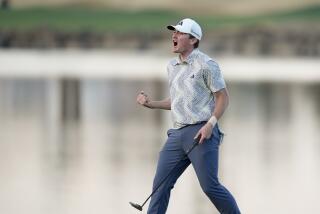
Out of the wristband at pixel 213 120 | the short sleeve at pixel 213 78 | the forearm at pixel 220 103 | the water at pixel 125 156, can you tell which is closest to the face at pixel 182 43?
the short sleeve at pixel 213 78

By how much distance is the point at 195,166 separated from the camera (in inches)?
356

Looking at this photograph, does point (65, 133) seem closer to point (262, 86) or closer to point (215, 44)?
point (262, 86)

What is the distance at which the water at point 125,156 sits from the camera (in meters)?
11.5

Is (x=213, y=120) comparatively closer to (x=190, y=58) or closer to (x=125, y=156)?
(x=190, y=58)

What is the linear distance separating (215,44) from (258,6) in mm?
4740

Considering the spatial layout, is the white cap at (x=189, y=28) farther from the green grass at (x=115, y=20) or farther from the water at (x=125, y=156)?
A: the green grass at (x=115, y=20)

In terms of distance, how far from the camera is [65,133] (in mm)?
18406

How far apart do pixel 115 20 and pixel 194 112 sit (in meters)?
54.2

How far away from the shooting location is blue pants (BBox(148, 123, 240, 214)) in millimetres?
9016

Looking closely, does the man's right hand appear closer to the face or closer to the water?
the face

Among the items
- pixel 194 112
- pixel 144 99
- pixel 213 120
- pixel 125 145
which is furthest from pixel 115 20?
pixel 213 120

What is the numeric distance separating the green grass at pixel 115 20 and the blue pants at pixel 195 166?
5211 cm

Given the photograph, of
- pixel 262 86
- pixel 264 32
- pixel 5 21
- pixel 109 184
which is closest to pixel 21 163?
pixel 109 184

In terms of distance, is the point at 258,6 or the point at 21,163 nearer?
the point at 21,163
